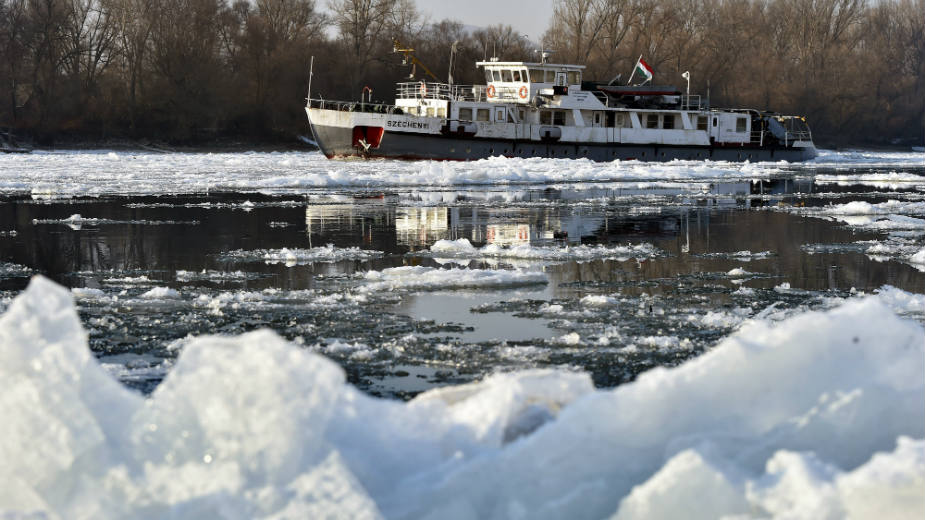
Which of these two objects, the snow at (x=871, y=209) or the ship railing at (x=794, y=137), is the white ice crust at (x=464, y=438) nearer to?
the snow at (x=871, y=209)

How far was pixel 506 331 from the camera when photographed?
6.04 metres

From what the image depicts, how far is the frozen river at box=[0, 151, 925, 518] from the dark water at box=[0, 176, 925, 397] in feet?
0.11

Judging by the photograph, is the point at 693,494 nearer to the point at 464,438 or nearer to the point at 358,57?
the point at 464,438

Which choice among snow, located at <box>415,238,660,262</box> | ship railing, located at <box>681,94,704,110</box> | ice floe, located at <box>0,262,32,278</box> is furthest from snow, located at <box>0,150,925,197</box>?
ship railing, located at <box>681,94,704,110</box>

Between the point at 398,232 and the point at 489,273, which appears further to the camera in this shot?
the point at 398,232

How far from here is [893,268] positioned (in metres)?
8.62

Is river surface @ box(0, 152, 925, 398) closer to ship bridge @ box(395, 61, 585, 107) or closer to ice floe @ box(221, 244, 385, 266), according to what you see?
ice floe @ box(221, 244, 385, 266)

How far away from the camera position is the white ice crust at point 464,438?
250cm

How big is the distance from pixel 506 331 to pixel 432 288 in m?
1.66

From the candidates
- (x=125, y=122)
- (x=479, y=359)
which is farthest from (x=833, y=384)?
(x=125, y=122)

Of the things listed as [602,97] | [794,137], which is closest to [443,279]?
[602,97]

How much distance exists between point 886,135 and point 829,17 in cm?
1067

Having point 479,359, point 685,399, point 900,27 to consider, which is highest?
point 900,27

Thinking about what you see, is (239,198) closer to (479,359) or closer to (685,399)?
(479,359)
